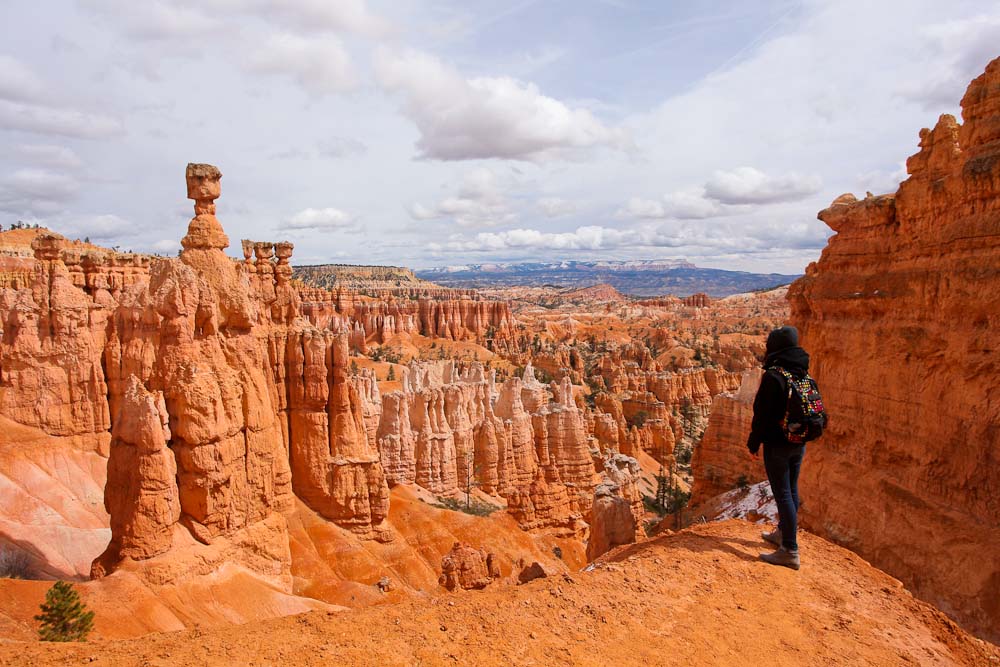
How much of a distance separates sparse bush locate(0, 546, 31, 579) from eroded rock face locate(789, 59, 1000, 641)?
17805 mm

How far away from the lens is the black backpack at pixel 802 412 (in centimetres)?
620

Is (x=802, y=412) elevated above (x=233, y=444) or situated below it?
above

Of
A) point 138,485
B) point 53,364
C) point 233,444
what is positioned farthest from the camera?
point 53,364

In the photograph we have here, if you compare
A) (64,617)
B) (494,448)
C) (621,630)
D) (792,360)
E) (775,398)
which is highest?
(792,360)

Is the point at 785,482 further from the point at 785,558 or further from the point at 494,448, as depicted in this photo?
the point at 494,448

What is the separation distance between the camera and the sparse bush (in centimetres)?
1258

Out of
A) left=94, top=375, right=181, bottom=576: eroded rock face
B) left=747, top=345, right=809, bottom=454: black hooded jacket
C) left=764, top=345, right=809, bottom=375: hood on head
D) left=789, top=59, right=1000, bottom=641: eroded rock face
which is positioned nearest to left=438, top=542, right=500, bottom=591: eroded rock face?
left=94, top=375, right=181, bottom=576: eroded rock face

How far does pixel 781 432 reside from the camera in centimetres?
647

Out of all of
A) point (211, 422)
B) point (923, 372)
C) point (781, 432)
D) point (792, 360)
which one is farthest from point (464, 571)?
point (792, 360)

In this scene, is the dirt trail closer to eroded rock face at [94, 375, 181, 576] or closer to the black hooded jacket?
the black hooded jacket

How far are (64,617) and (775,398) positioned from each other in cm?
1024

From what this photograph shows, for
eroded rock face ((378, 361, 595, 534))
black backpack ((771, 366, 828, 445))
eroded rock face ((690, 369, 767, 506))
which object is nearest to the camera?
black backpack ((771, 366, 828, 445))

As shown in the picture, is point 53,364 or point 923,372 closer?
point 923,372

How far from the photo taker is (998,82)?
10.9 metres
